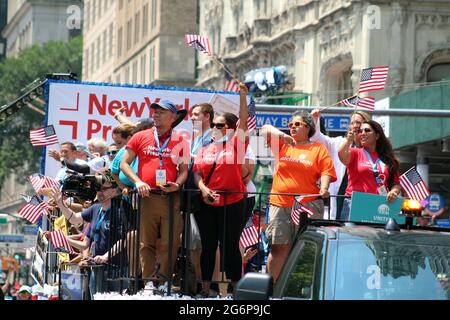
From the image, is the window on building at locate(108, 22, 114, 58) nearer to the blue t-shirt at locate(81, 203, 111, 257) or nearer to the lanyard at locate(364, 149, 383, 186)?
the blue t-shirt at locate(81, 203, 111, 257)

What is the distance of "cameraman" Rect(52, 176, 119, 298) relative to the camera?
13141 millimetres

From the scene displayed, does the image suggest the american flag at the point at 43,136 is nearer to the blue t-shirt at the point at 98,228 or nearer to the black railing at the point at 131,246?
the blue t-shirt at the point at 98,228

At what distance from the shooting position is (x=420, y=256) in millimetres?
8742

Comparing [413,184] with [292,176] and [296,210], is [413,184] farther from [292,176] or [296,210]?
[296,210]

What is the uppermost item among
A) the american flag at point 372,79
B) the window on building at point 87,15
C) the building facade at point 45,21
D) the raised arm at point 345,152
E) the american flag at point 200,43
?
the building facade at point 45,21

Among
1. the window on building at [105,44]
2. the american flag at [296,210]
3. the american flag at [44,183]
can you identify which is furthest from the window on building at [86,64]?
the american flag at [296,210]

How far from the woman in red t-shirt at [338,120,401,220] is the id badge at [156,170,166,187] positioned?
5.62 ft

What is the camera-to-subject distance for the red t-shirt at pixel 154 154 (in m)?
12.2

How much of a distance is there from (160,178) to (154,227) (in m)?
0.45

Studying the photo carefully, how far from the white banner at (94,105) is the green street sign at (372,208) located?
886 centimetres

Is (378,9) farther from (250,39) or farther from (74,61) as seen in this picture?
(74,61)

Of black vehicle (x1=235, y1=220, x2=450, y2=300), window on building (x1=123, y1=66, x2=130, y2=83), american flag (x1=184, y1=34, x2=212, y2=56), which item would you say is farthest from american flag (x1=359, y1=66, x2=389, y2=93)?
window on building (x1=123, y1=66, x2=130, y2=83)

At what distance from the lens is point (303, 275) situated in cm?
879
